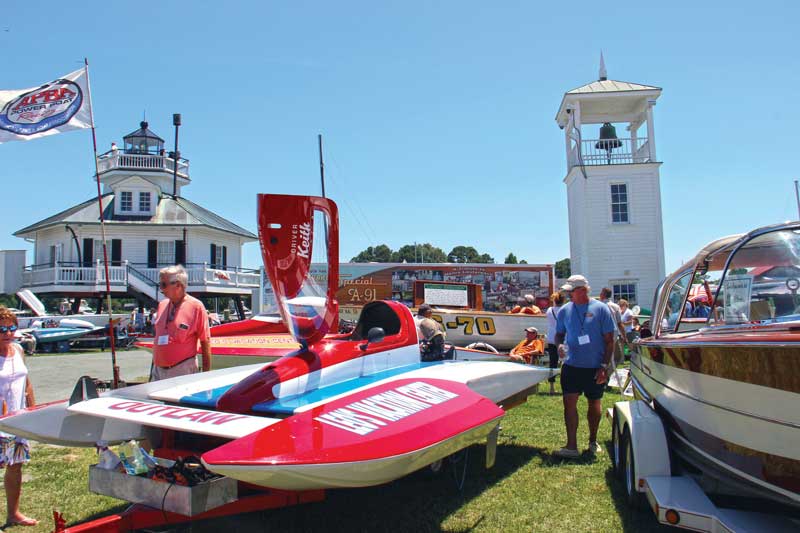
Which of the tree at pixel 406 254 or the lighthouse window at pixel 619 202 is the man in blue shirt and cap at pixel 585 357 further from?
the tree at pixel 406 254

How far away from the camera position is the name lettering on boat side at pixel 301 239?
4.22 meters

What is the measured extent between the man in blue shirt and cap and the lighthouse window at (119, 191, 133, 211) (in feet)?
103

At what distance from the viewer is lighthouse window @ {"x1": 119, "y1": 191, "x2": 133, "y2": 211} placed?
104 ft

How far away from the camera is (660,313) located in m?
5.31

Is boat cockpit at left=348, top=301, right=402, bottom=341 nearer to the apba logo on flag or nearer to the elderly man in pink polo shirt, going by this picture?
the elderly man in pink polo shirt

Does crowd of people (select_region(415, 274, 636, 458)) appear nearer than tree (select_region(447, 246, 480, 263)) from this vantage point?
Yes

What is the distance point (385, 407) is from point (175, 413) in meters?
1.33

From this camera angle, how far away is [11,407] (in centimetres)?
415

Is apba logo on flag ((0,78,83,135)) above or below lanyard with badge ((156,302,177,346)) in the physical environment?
above

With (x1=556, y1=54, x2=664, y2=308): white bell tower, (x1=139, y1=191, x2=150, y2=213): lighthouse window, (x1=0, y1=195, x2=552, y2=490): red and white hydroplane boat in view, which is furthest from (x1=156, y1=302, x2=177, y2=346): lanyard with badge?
(x1=139, y1=191, x2=150, y2=213): lighthouse window

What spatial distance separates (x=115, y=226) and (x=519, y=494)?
30594 millimetres

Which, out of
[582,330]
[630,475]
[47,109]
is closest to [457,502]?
[630,475]

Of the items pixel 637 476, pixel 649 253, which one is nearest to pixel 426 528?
pixel 637 476

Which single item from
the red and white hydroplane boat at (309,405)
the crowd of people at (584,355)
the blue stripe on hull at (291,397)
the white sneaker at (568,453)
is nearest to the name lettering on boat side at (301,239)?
the red and white hydroplane boat at (309,405)
